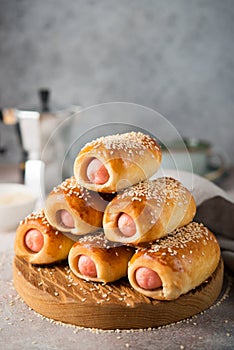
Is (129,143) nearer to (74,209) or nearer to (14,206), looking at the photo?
(74,209)

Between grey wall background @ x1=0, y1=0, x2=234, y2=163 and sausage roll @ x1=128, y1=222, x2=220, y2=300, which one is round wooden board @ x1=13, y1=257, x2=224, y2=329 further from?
grey wall background @ x1=0, y1=0, x2=234, y2=163

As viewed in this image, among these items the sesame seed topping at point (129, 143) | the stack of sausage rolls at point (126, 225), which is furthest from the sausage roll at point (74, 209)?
the sesame seed topping at point (129, 143)

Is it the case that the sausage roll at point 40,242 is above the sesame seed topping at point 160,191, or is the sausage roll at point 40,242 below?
below

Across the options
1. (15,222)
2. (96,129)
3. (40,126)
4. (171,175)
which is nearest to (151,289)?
(171,175)

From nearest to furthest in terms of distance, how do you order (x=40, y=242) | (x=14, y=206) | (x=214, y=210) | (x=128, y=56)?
1. (x=40, y=242)
2. (x=214, y=210)
3. (x=14, y=206)
4. (x=128, y=56)

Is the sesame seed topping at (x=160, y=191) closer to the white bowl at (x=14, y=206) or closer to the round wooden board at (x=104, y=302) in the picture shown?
the round wooden board at (x=104, y=302)

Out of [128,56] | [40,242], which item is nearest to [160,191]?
[40,242]
